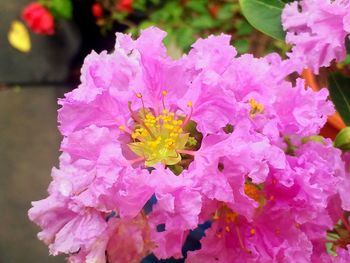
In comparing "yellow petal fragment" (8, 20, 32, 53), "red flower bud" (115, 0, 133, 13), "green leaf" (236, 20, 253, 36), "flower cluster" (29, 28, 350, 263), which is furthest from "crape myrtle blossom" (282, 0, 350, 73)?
"yellow petal fragment" (8, 20, 32, 53)

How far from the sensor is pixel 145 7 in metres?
1.59

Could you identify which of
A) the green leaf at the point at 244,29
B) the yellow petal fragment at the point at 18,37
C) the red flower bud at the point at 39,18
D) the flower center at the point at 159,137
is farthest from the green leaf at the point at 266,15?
the yellow petal fragment at the point at 18,37

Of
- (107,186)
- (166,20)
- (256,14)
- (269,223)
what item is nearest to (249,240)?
(269,223)

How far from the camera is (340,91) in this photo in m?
0.59

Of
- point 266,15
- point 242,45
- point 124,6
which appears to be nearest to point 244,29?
point 242,45

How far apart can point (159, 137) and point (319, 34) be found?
165 mm

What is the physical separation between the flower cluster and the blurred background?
0.77 meters

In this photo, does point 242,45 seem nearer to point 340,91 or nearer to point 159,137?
point 340,91

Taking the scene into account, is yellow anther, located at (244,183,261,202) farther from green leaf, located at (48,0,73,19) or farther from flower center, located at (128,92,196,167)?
green leaf, located at (48,0,73,19)

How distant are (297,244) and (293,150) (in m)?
0.09

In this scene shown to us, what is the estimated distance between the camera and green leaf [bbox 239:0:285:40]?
571 millimetres

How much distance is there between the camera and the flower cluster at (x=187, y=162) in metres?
0.39

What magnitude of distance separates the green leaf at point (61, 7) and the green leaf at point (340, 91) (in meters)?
1.15

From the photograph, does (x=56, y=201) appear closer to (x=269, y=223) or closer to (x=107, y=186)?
(x=107, y=186)
